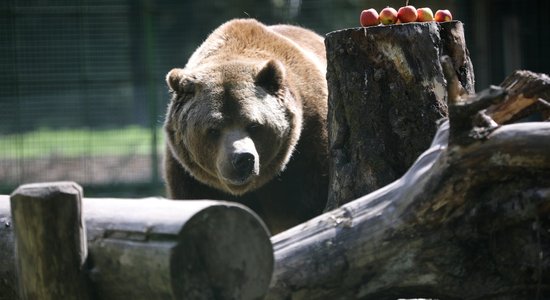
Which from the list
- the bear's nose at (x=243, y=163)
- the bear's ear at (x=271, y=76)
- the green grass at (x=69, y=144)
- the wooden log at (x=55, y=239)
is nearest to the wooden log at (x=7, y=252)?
the wooden log at (x=55, y=239)

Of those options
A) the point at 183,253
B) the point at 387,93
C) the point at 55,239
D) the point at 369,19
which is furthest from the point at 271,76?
the point at 183,253

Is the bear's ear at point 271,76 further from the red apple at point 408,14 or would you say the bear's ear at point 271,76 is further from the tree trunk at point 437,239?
the tree trunk at point 437,239

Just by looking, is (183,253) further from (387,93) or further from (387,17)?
(387,17)

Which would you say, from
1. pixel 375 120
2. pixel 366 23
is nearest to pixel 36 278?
pixel 375 120

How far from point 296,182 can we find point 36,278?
8.07 feet

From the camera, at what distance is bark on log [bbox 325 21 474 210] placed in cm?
413

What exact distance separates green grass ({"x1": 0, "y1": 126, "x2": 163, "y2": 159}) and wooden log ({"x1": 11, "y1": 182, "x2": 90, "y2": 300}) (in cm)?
828

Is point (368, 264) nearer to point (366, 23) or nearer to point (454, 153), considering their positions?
point (454, 153)

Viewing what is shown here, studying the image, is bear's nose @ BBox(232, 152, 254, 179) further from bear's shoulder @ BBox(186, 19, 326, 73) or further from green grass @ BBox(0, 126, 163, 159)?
green grass @ BBox(0, 126, 163, 159)

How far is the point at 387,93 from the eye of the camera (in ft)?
13.8

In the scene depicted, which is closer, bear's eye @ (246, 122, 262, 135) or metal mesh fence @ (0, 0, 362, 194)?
bear's eye @ (246, 122, 262, 135)

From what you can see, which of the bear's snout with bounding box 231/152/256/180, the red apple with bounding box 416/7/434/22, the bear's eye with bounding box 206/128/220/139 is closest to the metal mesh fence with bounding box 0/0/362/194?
the bear's eye with bounding box 206/128/220/139

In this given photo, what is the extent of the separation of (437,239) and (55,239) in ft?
4.44

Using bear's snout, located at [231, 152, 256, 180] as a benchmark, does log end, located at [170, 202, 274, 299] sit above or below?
above
